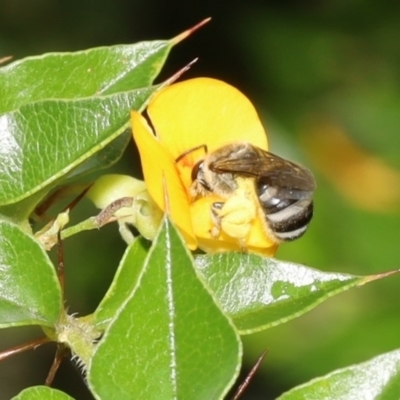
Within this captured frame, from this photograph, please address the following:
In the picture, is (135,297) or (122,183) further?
(122,183)

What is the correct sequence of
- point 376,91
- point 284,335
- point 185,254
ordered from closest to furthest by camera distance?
point 185,254, point 284,335, point 376,91

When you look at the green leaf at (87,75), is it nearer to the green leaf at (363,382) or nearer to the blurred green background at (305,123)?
the green leaf at (363,382)

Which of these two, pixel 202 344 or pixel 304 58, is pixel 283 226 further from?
pixel 304 58

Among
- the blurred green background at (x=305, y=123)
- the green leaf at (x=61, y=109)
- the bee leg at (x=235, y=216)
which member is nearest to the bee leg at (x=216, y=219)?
Result: the bee leg at (x=235, y=216)

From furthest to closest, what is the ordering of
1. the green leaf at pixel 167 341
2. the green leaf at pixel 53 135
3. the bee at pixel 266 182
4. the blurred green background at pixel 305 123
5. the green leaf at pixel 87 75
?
1. the blurred green background at pixel 305 123
2. the bee at pixel 266 182
3. the green leaf at pixel 87 75
4. the green leaf at pixel 53 135
5. the green leaf at pixel 167 341

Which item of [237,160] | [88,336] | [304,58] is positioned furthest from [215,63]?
Result: [88,336]

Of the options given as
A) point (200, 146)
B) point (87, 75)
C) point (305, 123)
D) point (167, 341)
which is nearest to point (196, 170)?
point (200, 146)
